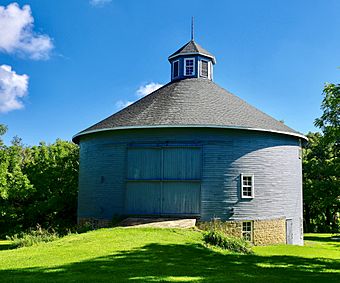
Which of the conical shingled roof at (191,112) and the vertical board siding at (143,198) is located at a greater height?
the conical shingled roof at (191,112)

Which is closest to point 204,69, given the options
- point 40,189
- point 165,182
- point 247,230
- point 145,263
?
point 165,182

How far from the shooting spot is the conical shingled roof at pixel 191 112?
19.3 m

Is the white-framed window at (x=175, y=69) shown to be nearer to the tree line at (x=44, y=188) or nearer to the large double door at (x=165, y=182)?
the large double door at (x=165, y=182)

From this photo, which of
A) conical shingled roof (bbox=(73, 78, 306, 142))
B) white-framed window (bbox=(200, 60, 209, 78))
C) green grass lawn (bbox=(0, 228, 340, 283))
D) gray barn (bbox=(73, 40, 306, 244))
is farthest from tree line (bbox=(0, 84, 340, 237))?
green grass lawn (bbox=(0, 228, 340, 283))

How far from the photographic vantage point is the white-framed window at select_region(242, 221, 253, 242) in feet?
63.3

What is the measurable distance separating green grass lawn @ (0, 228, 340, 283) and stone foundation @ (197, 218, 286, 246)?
10.3 ft

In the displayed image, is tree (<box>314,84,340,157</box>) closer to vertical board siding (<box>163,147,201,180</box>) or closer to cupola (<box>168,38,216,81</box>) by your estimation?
vertical board siding (<box>163,147,201,180</box>)

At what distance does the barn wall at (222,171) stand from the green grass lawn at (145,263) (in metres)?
3.79

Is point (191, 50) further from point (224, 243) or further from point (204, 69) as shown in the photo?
point (224, 243)

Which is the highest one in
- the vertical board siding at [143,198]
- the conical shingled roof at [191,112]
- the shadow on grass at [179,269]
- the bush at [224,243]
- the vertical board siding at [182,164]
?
the conical shingled roof at [191,112]

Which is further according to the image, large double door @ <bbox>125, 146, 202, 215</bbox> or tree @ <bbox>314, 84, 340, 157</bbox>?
large double door @ <bbox>125, 146, 202, 215</bbox>

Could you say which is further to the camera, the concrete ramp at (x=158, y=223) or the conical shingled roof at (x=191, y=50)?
the conical shingled roof at (x=191, y=50)

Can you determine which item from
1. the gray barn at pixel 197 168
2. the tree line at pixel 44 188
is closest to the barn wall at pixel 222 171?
the gray barn at pixel 197 168

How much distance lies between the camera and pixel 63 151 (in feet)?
99.0
